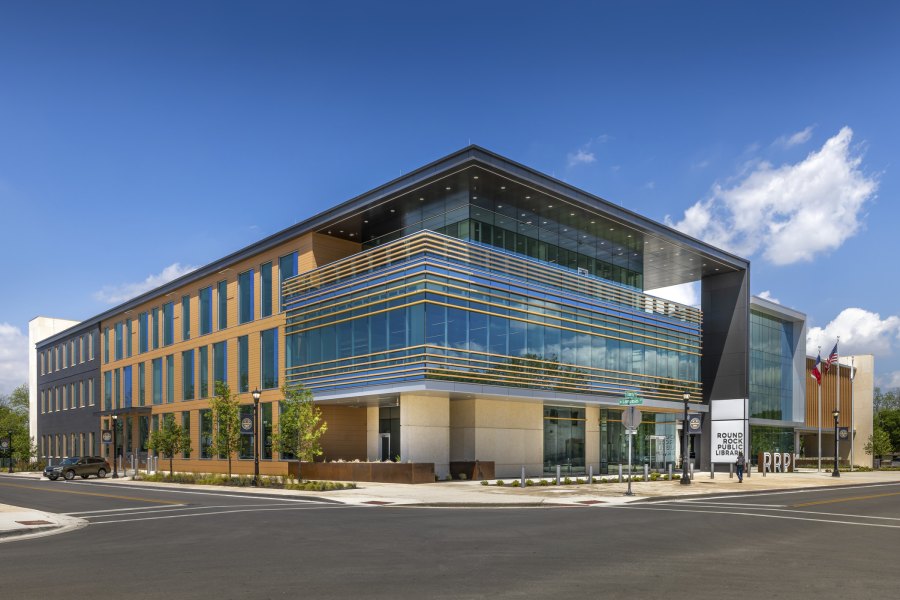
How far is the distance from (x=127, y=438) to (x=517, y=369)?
43341mm

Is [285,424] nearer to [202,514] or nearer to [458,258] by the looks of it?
[458,258]

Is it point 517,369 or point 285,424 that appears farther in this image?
point 517,369

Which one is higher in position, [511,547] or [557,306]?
[557,306]

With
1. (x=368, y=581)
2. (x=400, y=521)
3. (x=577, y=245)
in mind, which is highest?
(x=577, y=245)

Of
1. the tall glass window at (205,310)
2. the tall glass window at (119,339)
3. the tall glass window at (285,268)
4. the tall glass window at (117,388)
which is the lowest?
the tall glass window at (117,388)

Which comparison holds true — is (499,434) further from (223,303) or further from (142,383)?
(142,383)

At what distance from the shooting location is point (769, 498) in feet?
100

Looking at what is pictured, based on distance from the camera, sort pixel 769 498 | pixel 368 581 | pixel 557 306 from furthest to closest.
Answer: pixel 557 306 < pixel 769 498 < pixel 368 581

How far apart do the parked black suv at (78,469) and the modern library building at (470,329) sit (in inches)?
220

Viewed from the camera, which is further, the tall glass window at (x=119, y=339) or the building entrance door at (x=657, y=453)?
the tall glass window at (x=119, y=339)

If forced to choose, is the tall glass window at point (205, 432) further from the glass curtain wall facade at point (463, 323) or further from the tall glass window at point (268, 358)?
the glass curtain wall facade at point (463, 323)

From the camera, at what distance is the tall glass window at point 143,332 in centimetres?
6844

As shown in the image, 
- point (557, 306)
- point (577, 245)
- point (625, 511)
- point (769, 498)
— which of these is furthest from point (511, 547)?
point (577, 245)

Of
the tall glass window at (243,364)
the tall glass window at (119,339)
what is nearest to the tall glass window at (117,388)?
the tall glass window at (119,339)
